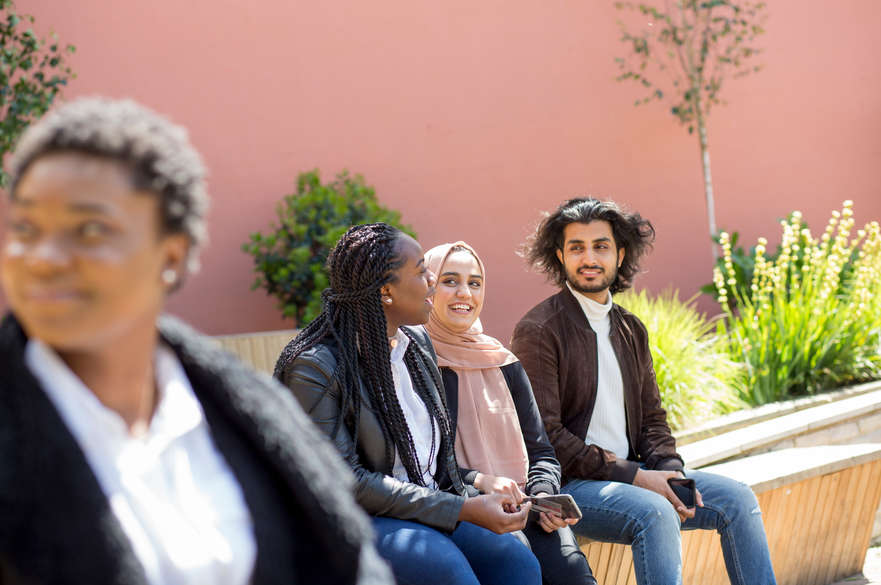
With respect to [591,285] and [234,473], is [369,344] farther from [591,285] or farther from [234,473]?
[234,473]

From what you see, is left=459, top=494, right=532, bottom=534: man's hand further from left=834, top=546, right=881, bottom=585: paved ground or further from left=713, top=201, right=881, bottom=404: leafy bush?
left=713, top=201, right=881, bottom=404: leafy bush

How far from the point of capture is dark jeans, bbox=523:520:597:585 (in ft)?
10.3

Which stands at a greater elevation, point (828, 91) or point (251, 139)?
point (828, 91)

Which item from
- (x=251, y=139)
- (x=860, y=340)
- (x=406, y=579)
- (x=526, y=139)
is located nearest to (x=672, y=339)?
(x=860, y=340)

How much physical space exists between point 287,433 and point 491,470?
2.01 m

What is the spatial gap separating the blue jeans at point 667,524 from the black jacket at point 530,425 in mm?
212

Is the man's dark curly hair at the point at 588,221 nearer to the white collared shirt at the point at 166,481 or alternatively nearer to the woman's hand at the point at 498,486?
the woman's hand at the point at 498,486

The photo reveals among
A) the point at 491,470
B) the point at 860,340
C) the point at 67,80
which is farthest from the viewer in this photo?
the point at 860,340

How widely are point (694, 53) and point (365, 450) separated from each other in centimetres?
694

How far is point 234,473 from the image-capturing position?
1396 millimetres

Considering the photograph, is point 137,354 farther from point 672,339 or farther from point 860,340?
point 860,340

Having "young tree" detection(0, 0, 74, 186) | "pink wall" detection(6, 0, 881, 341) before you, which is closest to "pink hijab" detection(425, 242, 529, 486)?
"young tree" detection(0, 0, 74, 186)

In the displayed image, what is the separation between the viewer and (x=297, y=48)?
6.81 m

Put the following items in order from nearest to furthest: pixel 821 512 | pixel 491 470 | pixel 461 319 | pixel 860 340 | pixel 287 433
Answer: pixel 287 433 → pixel 491 470 → pixel 461 319 → pixel 821 512 → pixel 860 340
